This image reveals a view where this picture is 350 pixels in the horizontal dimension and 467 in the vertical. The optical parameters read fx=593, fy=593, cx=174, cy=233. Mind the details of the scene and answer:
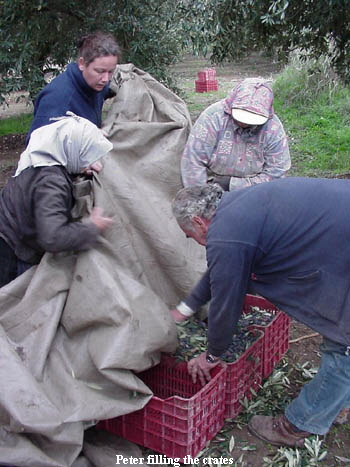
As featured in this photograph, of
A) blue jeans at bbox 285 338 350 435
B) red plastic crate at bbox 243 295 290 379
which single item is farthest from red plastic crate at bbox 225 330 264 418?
blue jeans at bbox 285 338 350 435

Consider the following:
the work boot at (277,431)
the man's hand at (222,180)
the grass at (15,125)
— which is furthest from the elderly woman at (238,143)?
the grass at (15,125)

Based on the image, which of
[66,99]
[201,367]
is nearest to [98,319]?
[201,367]

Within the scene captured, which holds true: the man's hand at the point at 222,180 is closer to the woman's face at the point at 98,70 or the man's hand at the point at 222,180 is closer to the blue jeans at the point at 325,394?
the woman's face at the point at 98,70

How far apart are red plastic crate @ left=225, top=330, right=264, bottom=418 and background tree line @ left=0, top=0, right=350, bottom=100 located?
2790 mm

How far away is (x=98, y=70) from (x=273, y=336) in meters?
1.85

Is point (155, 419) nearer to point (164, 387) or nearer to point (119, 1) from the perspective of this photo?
point (164, 387)

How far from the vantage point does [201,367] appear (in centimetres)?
299

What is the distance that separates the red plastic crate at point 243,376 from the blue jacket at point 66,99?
1699mm

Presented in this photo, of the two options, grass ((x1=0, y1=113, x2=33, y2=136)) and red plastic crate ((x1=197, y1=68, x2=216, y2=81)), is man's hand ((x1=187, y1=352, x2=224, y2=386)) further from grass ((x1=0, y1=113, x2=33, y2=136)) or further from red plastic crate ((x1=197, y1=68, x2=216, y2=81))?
red plastic crate ((x1=197, y1=68, x2=216, y2=81))

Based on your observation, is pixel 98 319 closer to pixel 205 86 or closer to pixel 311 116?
pixel 311 116

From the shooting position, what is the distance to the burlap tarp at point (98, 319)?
252cm

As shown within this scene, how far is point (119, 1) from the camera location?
591 cm

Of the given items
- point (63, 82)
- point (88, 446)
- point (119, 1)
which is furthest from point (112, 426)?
point (119, 1)

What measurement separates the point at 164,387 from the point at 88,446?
23.5 inches
